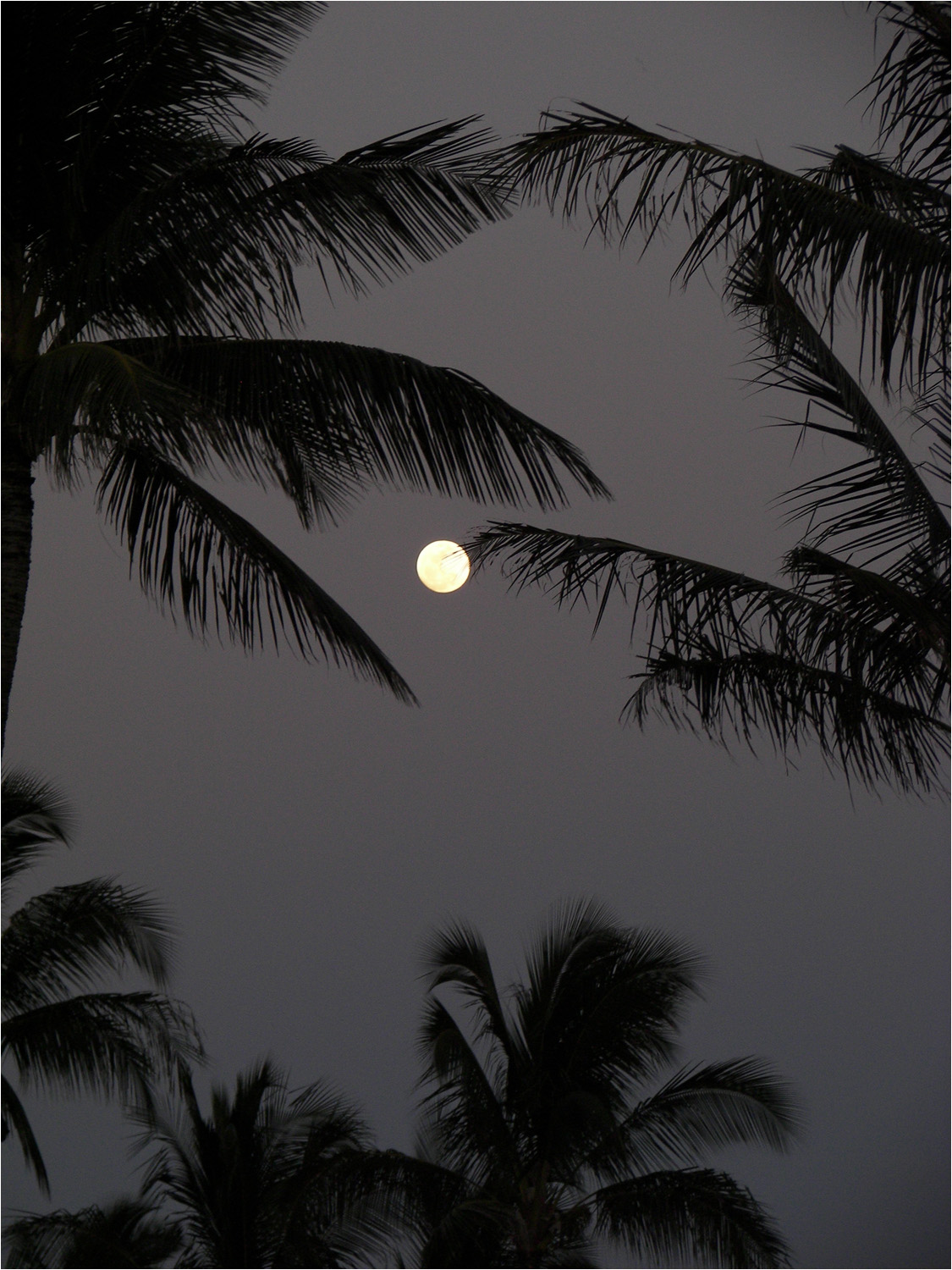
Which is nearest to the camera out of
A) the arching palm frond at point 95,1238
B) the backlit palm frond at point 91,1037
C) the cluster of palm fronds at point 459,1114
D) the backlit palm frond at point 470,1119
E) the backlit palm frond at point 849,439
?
the backlit palm frond at point 849,439

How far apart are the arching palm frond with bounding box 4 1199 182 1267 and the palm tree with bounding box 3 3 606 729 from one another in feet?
29.0

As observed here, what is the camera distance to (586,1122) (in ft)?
35.7

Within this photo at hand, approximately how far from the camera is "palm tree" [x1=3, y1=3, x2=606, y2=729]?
579 cm

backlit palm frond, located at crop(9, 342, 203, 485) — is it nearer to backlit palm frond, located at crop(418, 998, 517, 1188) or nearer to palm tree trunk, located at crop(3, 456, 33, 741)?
palm tree trunk, located at crop(3, 456, 33, 741)

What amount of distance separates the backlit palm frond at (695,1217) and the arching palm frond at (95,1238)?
16.7 ft

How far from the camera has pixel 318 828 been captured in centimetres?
2080

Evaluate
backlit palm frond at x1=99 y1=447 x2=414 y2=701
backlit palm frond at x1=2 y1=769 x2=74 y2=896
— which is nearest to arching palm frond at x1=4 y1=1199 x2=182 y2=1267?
backlit palm frond at x1=2 y1=769 x2=74 y2=896

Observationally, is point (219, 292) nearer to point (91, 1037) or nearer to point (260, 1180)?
point (91, 1037)

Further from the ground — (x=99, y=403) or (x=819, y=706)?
(x=99, y=403)

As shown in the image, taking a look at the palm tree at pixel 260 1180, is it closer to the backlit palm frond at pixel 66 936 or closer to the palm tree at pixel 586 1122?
the palm tree at pixel 586 1122

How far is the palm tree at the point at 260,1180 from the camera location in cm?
1166

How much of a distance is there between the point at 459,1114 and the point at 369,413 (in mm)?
7422

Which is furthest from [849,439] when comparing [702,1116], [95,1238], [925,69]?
[95,1238]

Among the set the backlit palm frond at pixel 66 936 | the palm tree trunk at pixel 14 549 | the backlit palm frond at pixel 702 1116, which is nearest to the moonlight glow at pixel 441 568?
the backlit palm frond at pixel 702 1116
